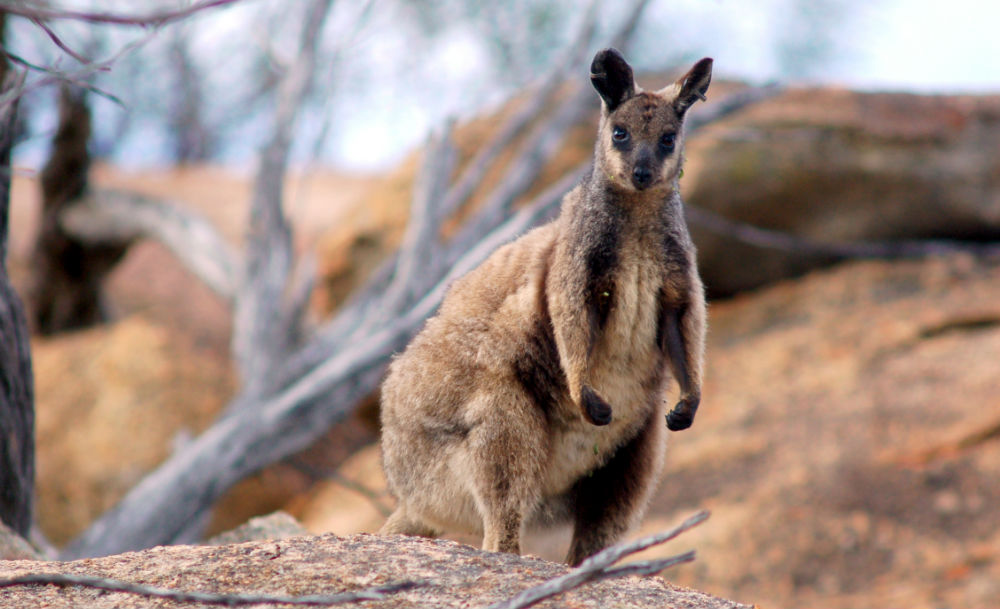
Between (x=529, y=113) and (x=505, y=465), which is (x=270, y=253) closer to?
(x=529, y=113)

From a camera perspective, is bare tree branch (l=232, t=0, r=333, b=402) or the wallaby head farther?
bare tree branch (l=232, t=0, r=333, b=402)

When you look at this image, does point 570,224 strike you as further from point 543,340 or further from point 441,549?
point 441,549

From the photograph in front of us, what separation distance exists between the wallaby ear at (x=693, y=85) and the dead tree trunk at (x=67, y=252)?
7.38 metres

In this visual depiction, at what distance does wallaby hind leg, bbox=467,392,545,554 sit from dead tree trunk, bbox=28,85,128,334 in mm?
7265

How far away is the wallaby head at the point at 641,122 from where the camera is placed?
377 centimetres

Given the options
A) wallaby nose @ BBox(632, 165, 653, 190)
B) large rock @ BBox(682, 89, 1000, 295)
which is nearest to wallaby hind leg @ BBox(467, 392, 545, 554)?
wallaby nose @ BBox(632, 165, 653, 190)

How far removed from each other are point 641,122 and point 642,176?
0.25 meters

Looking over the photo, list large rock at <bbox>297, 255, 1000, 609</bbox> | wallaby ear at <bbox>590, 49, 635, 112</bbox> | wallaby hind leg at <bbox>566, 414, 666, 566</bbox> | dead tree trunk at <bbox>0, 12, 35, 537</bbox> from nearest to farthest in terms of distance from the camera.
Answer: wallaby ear at <bbox>590, 49, 635, 112</bbox> < wallaby hind leg at <bbox>566, 414, 666, 566</bbox> < dead tree trunk at <bbox>0, 12, 35, 537</bbox> < large rock at <bbox>297, 255, 1000, 609</bbox>

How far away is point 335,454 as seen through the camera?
1187cm

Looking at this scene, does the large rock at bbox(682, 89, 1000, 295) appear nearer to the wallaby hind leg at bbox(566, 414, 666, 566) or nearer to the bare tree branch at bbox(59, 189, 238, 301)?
the bare tree branch at bbox(59, 189, 238, 301)

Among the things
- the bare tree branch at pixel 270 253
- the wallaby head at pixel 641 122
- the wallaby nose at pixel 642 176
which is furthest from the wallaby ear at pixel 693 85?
the bare tree branch at pixel 270 253

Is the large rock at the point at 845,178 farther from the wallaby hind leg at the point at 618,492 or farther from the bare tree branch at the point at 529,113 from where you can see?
the wallaby hind leg at the point at 618,492

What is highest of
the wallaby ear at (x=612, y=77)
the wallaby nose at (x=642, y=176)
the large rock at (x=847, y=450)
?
the wallaby ear at (x=612, y=77)

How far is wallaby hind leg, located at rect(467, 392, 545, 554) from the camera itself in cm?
386
